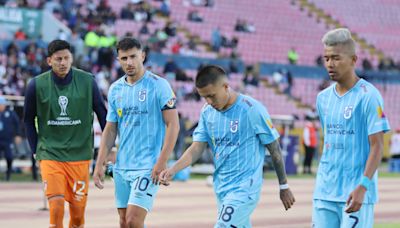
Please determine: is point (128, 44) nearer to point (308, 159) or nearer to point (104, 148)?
point (104, 148)

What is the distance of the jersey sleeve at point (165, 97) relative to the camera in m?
9.39

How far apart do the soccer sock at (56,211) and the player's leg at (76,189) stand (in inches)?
10.0

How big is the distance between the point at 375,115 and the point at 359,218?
75cm

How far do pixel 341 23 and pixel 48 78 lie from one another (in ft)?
139

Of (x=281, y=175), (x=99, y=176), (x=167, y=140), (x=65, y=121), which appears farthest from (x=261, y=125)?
(x=65, y=121)

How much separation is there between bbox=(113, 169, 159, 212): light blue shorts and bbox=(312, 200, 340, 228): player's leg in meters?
2.43

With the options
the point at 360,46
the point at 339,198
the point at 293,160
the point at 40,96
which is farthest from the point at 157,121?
the point at 360,46

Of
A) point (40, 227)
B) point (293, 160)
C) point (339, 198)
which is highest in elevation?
point (339, 198)

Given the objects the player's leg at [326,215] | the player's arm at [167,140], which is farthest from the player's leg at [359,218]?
the player's arm at [167,140]

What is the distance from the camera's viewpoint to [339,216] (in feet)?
23.3

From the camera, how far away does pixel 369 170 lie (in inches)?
265

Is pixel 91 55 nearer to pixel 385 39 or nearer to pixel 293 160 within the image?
pixel 293 160

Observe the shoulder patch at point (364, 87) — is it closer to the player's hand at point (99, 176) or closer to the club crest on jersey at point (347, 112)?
the club crest on jersey at point (347, 112)

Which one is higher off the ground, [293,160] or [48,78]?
[48,78]
